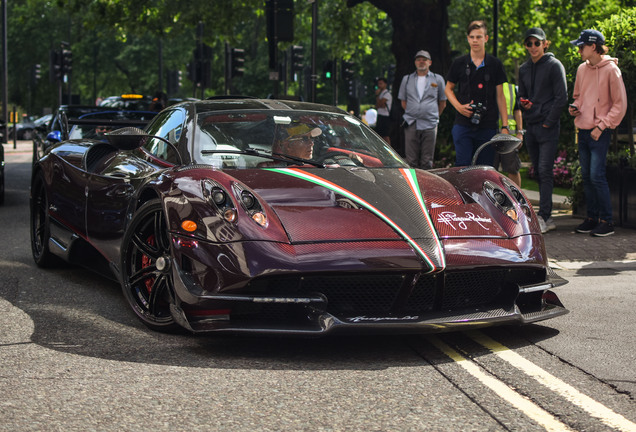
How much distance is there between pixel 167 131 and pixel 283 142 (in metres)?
0.82

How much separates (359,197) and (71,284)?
8.56ft

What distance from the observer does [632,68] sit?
1012cm

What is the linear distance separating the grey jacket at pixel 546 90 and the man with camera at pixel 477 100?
31 centimetres

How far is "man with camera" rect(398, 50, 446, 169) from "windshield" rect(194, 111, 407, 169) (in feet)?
13.6

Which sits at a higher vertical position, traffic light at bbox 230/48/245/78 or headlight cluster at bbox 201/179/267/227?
traffic light at bbox 230/48/245/78

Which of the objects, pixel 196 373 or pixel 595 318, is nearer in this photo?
pixel 196 373

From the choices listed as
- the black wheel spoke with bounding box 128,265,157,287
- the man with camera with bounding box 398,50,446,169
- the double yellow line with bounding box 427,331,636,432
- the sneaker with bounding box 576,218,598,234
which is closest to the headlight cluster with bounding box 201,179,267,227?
the black wheel spoke with bounding box 128,265,157,287

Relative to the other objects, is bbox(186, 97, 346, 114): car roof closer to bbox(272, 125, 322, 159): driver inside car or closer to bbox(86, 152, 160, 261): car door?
bbox(272, 125, 322, 159): driver inside car

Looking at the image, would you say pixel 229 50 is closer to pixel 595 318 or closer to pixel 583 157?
pixel 583 157

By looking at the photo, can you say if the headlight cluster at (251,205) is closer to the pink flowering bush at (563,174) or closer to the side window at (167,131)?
the side window at (167,131)

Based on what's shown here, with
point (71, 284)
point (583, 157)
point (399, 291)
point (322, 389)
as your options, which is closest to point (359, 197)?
point (399, 291)

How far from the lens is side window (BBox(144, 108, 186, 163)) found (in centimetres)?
589
